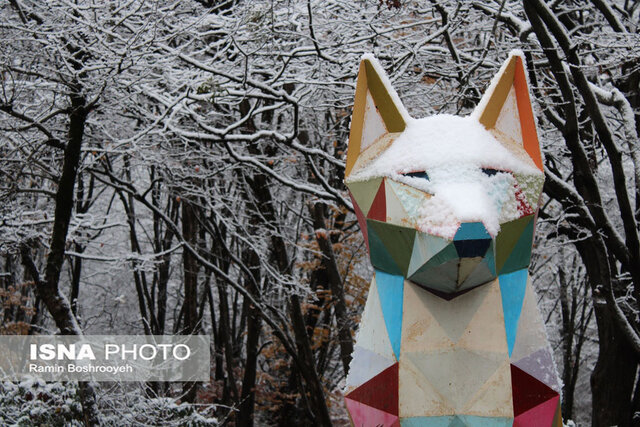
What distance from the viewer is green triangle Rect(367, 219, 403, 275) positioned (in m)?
2.88

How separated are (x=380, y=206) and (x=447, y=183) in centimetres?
32

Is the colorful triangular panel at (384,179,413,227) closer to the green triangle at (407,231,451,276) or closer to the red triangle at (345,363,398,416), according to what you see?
the green triangle at (407,231,451,276)

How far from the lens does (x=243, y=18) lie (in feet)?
20.8

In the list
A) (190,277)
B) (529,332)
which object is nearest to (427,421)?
(529,332)

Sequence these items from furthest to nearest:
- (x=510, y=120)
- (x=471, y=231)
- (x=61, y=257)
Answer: (x=61, y=257), (x=510, y=120), (x=471, y=231)

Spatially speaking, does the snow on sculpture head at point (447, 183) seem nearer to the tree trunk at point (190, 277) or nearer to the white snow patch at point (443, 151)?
the white snow patch at point (443, 151)

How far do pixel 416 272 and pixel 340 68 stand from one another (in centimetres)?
510

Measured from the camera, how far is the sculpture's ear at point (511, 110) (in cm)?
292

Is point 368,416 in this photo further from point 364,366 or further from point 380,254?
point 380,254

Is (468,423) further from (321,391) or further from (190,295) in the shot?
(190,295)

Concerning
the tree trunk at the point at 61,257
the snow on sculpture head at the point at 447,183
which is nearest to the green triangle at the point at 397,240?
the snow on sculpture head at the point at 447,183

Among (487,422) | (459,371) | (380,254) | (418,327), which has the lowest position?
(487,422)

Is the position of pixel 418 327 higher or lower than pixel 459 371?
higher

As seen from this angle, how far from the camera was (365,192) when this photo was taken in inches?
116
